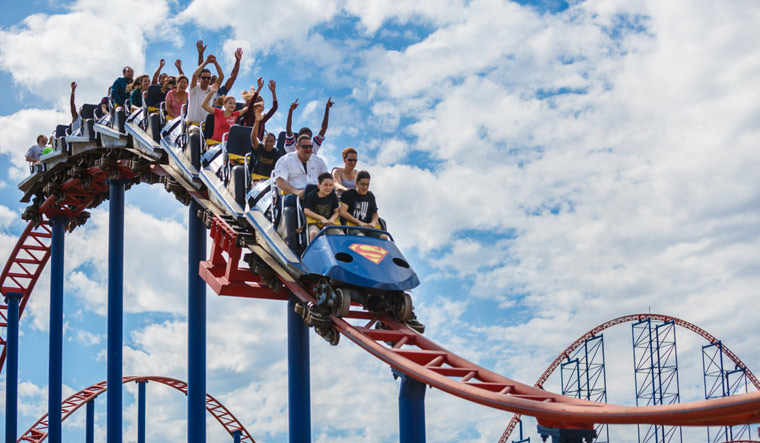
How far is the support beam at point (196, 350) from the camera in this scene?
8953 millimetres

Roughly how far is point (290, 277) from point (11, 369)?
837cm

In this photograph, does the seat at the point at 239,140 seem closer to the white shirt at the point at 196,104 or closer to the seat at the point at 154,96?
the white shirt at the point at 196,104

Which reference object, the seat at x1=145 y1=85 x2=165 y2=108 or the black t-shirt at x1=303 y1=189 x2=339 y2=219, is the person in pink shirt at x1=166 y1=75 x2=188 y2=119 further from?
the black t-shirt at x1=303 y1=189 x2=339 y2=219

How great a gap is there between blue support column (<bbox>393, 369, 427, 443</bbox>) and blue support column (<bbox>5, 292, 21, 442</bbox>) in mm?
8698

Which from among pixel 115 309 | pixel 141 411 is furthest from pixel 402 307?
pixel 141 411

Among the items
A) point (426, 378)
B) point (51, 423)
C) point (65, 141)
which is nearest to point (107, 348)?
point (51, 423)

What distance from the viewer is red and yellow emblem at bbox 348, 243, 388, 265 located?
20.8ft

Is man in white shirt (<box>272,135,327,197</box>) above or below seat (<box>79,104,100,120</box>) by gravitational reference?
below

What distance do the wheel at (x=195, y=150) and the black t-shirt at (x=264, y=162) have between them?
1.12 metres

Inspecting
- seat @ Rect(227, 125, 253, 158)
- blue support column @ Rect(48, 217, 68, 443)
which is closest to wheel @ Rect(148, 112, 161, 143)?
seat @ Rect(227, 125, 253, 158)

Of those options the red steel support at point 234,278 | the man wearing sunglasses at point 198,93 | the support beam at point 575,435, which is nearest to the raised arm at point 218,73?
the man wearing sunglasses at point 198,93

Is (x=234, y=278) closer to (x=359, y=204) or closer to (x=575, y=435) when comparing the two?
(x=359, y=204)

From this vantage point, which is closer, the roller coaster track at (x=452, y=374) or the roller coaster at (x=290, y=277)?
the roller coaster track at (x=452, y=374)

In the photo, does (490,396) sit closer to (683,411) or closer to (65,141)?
(683,411)
